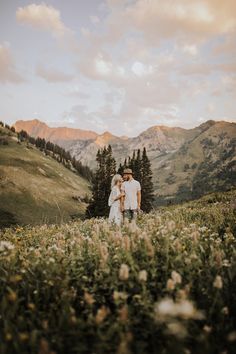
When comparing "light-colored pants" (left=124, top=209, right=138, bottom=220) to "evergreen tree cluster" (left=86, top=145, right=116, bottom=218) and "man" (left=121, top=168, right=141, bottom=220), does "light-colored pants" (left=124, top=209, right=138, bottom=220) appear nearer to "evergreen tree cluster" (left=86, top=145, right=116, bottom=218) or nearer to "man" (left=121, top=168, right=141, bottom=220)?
"man" (left=121, top=168, right=141, bottom=220)

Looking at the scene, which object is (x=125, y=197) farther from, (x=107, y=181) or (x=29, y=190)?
(x=29, y=190)

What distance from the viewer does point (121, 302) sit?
13.7ft

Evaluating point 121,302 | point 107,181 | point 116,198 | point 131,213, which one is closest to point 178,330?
point 121,302

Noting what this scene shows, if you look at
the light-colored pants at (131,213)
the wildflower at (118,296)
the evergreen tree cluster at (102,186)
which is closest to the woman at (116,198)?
the light-colored pants at (131,213)

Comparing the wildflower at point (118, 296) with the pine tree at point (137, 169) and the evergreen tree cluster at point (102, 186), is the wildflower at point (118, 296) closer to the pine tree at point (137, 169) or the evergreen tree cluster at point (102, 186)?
the evergreen tree cluster at point (102, 186)

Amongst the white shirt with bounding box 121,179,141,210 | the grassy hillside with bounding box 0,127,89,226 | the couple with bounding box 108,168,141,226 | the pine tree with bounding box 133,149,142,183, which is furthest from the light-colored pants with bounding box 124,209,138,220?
the pine tree with bounding box 133,149,142,183

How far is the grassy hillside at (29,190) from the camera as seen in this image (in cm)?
9412

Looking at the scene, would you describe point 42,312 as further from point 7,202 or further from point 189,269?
point 7,202

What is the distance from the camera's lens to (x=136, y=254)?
546 cm

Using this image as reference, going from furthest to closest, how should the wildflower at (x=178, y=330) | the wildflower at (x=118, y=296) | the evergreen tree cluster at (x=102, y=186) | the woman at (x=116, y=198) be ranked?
the evergreen tree cluster at (x=102, y=186), the woman at (x=116, y=198), the wildflower at (x=118, y=296), the wildflower at (x=178, y=330)

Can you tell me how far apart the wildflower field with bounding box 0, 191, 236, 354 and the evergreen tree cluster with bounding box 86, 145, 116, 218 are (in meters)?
62.7

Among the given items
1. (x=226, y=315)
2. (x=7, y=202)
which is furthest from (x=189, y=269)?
(x=7, y=202)

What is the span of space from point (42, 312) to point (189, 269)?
2.23 m

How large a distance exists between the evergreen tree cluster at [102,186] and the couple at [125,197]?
175ft
